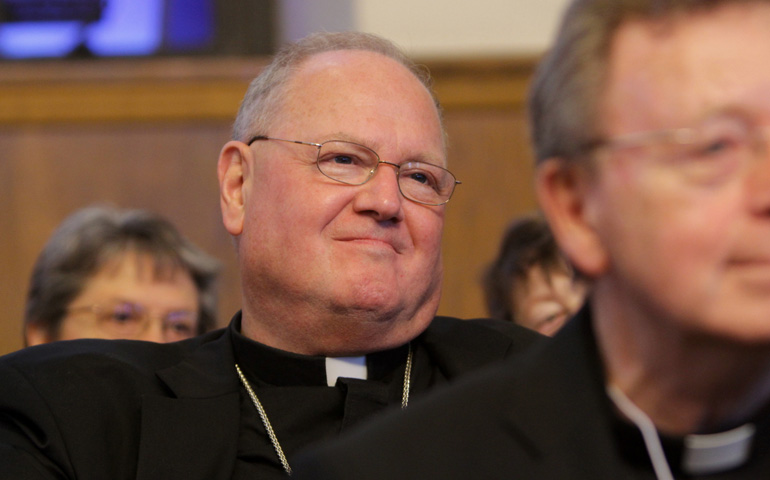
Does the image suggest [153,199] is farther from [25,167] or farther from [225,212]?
[225,212]

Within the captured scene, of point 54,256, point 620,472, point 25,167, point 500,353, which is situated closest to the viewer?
point 620,472

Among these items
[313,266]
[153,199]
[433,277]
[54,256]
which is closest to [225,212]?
[313,266]

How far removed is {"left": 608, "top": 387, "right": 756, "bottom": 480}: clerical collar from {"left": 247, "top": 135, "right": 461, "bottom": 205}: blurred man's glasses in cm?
113

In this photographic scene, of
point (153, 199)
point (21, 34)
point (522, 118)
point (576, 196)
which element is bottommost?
point (153, 199)

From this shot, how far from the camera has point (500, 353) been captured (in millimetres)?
2375

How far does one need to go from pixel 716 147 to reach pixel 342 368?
125 cm

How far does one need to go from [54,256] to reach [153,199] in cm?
139

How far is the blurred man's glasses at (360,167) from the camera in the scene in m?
2.31

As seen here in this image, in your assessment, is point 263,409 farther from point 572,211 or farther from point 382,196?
point 572,211

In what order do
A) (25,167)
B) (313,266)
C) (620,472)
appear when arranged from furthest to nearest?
(25,167) < (313,266) < (620,472)

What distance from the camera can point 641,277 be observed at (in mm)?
1249

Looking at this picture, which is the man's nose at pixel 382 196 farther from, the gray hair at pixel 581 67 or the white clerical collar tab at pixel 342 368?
the gray hair at pixel 581 67

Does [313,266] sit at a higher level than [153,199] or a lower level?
higher

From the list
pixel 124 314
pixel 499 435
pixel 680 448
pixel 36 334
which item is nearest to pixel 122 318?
pixel 124 314
